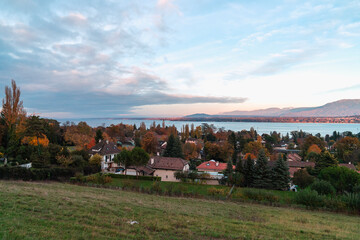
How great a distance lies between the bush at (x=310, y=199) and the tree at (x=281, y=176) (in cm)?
1113

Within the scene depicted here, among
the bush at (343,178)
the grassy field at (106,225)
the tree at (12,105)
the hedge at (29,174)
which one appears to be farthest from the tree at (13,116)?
the bush at (343,178)

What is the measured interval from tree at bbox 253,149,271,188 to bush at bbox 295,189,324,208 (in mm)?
10981

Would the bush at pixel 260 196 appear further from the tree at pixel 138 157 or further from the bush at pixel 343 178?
the tree at pixel 138 157

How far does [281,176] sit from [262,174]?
8.27ft

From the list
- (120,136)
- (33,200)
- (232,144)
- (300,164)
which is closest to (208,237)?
(33,200)

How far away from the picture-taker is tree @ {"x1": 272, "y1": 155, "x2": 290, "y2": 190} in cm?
2977

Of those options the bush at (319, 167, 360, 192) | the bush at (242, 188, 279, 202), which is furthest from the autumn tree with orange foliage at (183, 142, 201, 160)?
the bush at (242, 188, 279, 202)

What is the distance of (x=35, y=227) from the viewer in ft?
21.7

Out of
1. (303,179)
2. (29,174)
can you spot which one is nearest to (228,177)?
(303,179)

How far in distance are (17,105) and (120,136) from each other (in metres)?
62.7

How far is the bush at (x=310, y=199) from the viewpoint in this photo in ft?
60.2

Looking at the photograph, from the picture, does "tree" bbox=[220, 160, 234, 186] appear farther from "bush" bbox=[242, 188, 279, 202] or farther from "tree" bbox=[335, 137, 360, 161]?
"tree" bbox=[335, 137, 360, 161]

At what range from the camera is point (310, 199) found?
18594 millimetres

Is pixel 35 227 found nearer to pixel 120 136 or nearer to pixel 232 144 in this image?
pixel 232 144
